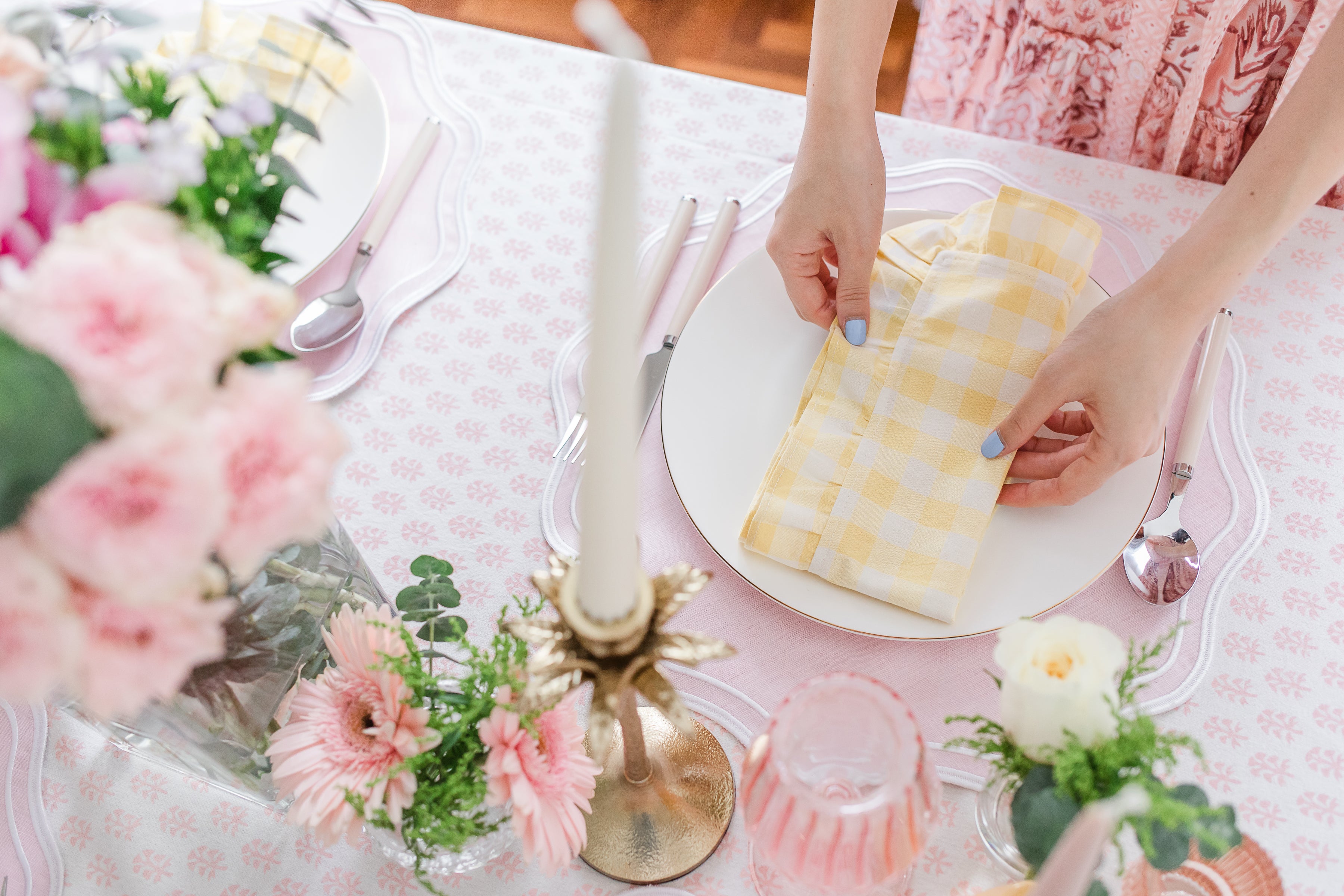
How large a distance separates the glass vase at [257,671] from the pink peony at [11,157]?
8.8 inches

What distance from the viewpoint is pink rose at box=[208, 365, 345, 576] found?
32 cm

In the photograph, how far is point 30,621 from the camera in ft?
1.02

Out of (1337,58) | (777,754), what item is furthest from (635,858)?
(1337,58)

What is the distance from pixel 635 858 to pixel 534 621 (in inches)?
10.2

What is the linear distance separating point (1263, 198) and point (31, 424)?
0.77 metres

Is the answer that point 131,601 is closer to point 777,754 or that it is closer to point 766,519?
point 777,754

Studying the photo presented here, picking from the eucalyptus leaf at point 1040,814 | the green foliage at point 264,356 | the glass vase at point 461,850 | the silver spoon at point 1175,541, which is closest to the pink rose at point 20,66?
the green foliage at point 264,356

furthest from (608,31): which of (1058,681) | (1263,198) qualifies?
(1263,198)

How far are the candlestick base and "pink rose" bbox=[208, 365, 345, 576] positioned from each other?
0.32m

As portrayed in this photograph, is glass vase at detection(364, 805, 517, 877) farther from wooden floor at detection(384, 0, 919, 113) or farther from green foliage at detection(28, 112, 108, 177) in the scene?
wooden floor at detection(384, 0, 919, 113)

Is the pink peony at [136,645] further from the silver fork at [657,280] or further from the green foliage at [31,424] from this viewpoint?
the silver fork at [657,280]

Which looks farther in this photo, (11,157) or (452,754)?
(452,754)

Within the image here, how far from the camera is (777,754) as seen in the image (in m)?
0.44

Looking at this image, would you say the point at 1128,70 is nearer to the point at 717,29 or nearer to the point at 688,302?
the point at 688,302
